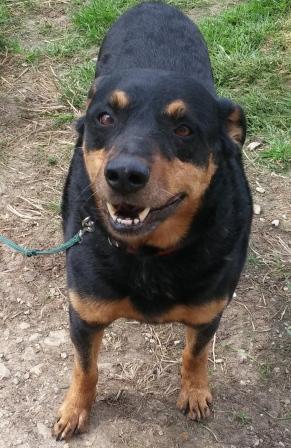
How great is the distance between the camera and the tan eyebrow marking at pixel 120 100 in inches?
108

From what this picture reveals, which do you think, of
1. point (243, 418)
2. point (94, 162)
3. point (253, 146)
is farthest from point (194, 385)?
point (253, 146)

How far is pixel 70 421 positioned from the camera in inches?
133

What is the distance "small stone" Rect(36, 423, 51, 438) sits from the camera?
3418 mm

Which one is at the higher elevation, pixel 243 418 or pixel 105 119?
pixel 105 119

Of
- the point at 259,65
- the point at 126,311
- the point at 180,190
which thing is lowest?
the point at 259,65

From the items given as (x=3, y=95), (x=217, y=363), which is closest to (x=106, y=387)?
(x=217, y=363)

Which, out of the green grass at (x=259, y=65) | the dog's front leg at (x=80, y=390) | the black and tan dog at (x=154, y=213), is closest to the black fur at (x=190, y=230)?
the black and tan dog at (x=154, y=213)

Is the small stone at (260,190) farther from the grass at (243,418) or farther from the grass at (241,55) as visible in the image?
the grass at (243,418)

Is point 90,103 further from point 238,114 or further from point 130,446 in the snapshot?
point 130,446

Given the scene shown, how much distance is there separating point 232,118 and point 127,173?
0.83m

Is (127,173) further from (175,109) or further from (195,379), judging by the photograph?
(195,379)

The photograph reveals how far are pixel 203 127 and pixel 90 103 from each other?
541 millimetres

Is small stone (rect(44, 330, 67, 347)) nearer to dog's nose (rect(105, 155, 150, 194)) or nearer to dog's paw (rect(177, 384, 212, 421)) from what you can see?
dog's paw (rect(177, 384, 212, 421))

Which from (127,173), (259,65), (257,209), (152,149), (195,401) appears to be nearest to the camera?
(127,173)
